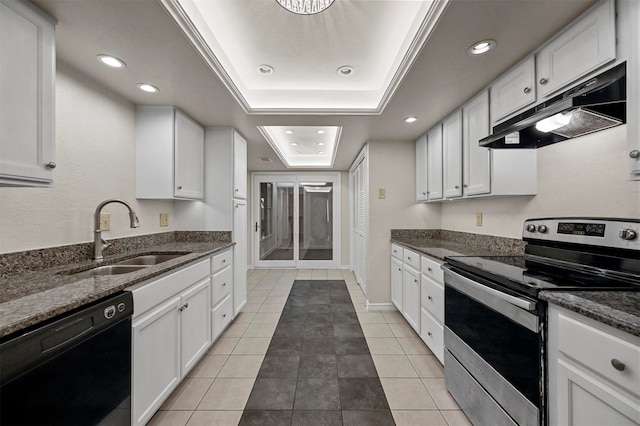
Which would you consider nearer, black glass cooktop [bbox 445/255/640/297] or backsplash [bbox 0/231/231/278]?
black glass cooktop [bbox 445/255/640/297]

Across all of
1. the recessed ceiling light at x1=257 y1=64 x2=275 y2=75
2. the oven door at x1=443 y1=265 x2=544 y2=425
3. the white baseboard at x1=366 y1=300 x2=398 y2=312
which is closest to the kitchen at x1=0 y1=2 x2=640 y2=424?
the recessed ceiling light at x1=257 y1=64 x2=275 y2=75

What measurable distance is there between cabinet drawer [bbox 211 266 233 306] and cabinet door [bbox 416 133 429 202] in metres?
2.34

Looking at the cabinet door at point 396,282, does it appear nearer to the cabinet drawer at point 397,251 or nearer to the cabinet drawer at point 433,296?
the cabinet drawer at point 397,251

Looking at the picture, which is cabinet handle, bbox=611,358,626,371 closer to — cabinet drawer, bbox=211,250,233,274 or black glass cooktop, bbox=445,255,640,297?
black glass cooktop, bbox=445,255,640,297

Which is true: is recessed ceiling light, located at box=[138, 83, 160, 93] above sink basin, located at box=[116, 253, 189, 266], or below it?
above

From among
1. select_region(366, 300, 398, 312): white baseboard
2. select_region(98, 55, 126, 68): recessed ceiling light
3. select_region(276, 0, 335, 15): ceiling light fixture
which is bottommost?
select_region(366, 300, 398, 312): white baseboard

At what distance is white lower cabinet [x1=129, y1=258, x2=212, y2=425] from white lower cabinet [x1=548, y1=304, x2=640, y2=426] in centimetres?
188

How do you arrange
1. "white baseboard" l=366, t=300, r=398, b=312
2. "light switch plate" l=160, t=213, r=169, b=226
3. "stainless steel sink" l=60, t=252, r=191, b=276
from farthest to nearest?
"white baseboard" l=366, t=300, r=398, b=312, "light switch plate" l=160, t=213, r=169, b=226, "stainless steel sink" l=60, t=252, r=191, b=276

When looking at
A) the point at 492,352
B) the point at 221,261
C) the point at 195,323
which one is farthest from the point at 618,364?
the point at 221,261

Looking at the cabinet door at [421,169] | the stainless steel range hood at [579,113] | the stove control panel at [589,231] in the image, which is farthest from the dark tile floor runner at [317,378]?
the stainless steel range hood at [579,113]

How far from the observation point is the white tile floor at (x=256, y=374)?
62.9 inches

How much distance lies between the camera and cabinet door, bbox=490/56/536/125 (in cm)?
156

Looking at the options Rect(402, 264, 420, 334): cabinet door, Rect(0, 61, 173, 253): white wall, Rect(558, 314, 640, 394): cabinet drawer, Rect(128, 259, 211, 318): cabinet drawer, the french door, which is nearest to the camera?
Rect(558, 314, 640, 394): cabinet drawer

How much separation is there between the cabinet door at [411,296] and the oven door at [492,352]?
651 millimetres
